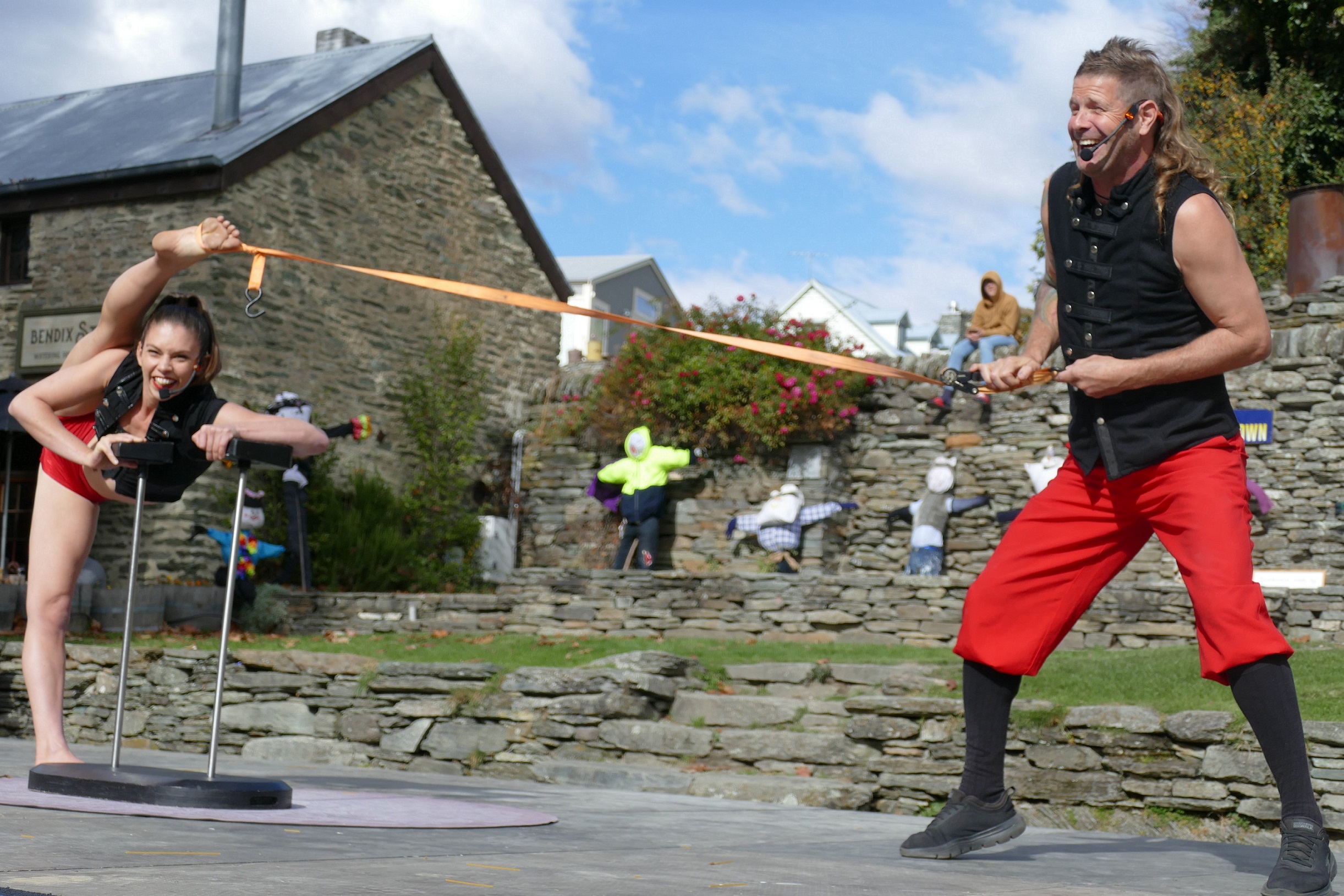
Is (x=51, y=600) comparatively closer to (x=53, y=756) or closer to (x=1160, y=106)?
(x=53, y=756)

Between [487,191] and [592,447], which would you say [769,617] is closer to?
[592,447]

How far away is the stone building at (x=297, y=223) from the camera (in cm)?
1441

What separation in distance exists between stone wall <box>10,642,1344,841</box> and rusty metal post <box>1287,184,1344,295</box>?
8774mm

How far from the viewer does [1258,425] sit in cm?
1241

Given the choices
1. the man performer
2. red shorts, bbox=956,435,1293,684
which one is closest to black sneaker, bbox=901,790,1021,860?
the man performer

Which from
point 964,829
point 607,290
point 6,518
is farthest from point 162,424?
point 607,290

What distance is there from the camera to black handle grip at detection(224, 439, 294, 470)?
3707mm

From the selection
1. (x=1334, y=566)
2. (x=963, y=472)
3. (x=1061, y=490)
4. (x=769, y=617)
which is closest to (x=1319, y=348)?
(x=1334, y=566)

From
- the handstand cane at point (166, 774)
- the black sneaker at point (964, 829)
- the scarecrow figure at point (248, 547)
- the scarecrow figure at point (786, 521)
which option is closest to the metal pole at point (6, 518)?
the scarecrow figure at point (248, 547)

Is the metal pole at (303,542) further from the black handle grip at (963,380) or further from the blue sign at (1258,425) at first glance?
the black handle grip at (963,380)

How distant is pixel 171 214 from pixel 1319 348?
12018 mm

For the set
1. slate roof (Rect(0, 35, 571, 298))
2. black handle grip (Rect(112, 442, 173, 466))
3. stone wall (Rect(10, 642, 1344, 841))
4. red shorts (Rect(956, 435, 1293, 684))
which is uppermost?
slate roof (Rect(0, 35, 571, 298))

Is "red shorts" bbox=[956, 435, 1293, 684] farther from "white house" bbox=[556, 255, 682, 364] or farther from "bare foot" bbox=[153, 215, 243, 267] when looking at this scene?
"white house" bbox=[556, 255, 682, 364]

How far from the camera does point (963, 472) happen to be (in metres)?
14.2
